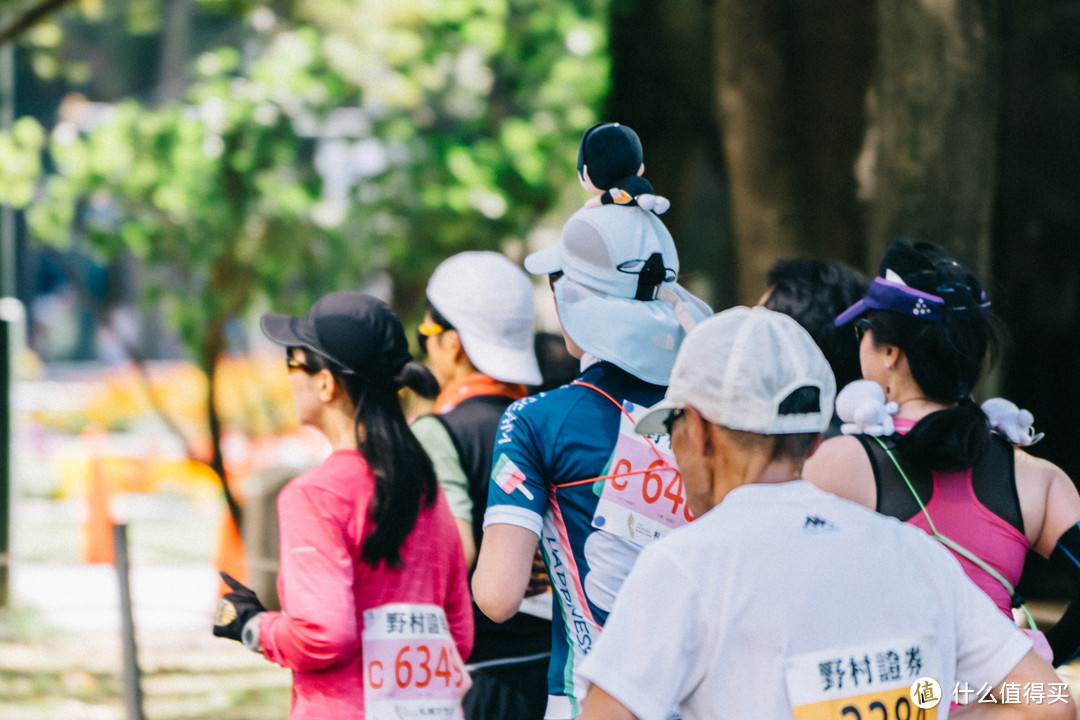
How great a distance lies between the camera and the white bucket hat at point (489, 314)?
3.61 metres

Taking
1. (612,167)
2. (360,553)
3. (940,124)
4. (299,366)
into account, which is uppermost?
(940,124)

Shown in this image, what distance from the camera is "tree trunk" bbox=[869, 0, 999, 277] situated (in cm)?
500

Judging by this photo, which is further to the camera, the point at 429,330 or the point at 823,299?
the point at 429,330

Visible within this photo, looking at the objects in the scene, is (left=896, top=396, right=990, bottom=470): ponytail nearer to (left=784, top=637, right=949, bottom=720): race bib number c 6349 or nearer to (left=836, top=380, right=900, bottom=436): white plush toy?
(left=836, top=380, right=900, bottom=436): white plush toy

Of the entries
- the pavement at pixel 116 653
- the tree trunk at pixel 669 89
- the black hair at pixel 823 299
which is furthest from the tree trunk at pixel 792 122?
the pavement at pixel 116 653

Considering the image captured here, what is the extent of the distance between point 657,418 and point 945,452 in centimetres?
97

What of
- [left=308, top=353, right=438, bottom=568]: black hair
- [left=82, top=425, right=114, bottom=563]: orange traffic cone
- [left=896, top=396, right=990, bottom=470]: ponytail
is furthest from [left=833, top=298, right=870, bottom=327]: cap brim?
[left=82, top=425, right=114, bottom=563]: orange traffic cone

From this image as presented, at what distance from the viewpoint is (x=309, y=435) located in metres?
19.3

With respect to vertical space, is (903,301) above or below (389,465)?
above

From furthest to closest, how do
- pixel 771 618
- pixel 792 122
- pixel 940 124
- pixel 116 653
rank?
pixel 116 653, pixel 792 122, pixel 940 124, pixel 771 618

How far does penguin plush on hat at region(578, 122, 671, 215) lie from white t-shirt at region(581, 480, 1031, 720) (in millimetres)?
1091

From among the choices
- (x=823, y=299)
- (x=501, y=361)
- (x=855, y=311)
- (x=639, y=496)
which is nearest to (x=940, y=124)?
(x=823, y=299)

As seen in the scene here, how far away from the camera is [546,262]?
2.76 m

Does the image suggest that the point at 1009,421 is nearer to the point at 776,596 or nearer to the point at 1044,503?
the point at 1044,503
